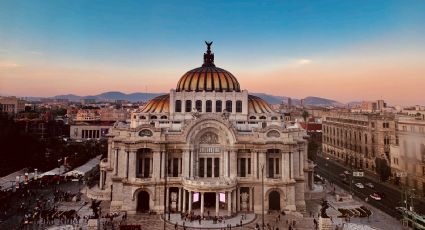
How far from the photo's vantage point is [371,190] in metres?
67.9

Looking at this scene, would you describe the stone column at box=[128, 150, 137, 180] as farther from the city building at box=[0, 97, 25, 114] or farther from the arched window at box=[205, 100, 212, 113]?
the city building at box=[0, 97, 25, 114]

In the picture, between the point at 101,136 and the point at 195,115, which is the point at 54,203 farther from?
the point at 101,136

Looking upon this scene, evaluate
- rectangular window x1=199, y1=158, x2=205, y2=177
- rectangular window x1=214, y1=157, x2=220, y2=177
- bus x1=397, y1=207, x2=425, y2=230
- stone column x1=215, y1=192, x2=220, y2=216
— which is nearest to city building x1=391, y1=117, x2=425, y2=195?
bus x1=397, y1=207, x2=425, y2=230

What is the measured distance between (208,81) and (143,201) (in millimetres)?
23483

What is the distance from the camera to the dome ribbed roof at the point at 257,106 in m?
64.7

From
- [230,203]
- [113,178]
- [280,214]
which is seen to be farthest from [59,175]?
[280,214]

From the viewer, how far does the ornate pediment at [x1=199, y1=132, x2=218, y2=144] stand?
54.4m

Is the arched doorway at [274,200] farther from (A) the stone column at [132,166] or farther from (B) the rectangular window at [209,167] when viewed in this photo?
(A) the stone column at [132,166]

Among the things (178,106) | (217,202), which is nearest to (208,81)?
(178,106)

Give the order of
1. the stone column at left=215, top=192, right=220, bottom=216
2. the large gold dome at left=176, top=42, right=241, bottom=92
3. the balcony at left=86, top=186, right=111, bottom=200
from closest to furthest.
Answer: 1. the stone column at left=215, top=192, right=220, bottom=216
2. the balcony at left=86, top=186, right=111, bottom=200
3. the large gold dome at left=176, top=42, right=241, bottom=92

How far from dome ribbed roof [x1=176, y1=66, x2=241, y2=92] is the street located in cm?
2931

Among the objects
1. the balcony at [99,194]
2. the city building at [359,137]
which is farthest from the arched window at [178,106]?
the city building at [359,137]

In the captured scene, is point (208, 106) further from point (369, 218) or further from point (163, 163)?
point (369, 218)

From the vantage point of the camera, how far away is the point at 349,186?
7094cm
